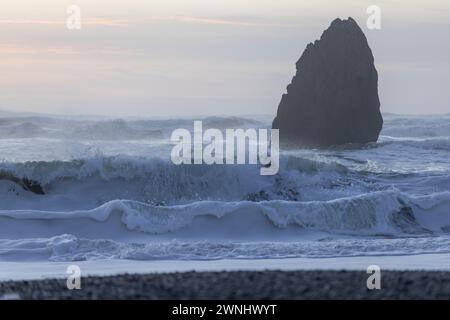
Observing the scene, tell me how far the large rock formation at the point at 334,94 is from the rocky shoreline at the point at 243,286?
2960 cm

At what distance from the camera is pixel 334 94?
40.7 metres

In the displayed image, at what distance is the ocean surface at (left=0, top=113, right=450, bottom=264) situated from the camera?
530 inches

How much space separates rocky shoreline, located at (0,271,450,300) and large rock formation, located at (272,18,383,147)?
97.1 ft

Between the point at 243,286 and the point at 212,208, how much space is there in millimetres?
8113
